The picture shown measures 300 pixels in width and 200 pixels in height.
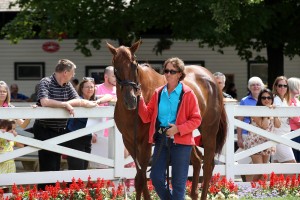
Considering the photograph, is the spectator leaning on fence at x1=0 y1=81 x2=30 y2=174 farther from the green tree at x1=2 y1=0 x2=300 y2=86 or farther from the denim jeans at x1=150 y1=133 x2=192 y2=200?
the green tree at x1=2 y1=0 x2=300 y2=86

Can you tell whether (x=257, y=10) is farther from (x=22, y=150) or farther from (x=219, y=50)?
(x=22, y=150)

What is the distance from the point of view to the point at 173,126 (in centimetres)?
766

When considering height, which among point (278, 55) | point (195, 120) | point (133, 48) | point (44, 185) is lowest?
point (44, 185)

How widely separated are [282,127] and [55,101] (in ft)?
14.6

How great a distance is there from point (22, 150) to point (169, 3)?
45.0 ft

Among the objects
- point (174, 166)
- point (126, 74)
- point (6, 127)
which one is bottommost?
point (174, 166)

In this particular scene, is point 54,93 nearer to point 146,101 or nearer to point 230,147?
point 146,101

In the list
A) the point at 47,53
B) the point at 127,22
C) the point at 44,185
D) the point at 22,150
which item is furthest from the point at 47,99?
the point at 47,53

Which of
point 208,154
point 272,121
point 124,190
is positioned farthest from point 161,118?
point 272,121

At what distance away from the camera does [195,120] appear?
775cm

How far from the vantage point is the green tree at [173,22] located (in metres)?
22.5

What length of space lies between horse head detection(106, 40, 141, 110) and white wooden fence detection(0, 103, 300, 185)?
6.63ft

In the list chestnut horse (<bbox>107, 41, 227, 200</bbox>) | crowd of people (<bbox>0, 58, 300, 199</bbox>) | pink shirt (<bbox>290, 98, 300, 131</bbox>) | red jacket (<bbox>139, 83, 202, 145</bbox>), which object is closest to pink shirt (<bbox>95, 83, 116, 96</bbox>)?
crowd of people (<bbox>0, 58, 300, 199</bbox>)

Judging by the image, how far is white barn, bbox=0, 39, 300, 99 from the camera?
100ft
